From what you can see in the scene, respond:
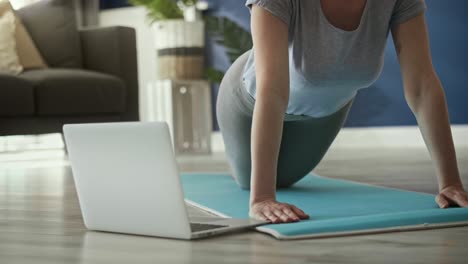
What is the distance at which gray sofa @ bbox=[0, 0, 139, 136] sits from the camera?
12.0 ft

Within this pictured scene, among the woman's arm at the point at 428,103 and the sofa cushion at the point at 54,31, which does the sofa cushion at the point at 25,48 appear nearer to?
the sofa cushion at the point at 54,31

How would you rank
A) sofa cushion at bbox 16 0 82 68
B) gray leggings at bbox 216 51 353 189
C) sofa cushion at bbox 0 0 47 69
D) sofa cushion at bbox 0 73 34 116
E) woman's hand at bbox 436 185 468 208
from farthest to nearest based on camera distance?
sofa cushion at bbox 16 0 82 68, sofa cushion at bbox 0 0 47 69, sofa cushion at bbox 0 73 34 116, gray leggings at bbox 216 51 353 189, woman's hand at bbox 436 185 468 208

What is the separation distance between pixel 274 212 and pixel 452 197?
401 millimetres

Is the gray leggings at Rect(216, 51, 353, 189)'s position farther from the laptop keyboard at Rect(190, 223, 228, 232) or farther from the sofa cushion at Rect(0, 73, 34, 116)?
the sofa cushion at Rect(0, 73, 34, 116)

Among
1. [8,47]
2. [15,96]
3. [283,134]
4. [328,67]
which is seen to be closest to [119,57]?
[8,47]

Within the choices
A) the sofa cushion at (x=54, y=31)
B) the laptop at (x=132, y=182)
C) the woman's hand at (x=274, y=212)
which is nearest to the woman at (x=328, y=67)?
the woman's hand at (x=274, y=212)

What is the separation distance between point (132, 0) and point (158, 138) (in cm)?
396

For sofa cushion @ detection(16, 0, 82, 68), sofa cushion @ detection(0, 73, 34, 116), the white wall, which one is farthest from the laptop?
the white wall

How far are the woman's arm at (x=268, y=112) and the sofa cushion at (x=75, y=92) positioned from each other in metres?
2.33

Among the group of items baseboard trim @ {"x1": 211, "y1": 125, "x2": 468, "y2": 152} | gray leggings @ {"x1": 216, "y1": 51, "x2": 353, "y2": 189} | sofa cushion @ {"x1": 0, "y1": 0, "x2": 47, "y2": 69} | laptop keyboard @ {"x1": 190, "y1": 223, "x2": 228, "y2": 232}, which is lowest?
A: baseboard trim @ {"x1": 211, "y1": 125, "x2": 468, "y2": 152}

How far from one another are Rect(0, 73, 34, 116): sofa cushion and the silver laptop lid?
2.20 m

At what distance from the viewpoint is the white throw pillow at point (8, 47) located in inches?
155

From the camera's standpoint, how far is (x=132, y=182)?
1396mm

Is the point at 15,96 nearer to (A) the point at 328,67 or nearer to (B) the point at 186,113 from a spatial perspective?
(B) the point at 186,113
